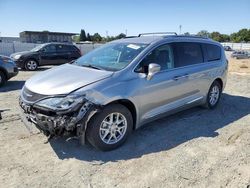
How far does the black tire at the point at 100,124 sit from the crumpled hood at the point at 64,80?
477 millimetres

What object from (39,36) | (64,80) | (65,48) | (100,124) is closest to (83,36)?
(39,36)

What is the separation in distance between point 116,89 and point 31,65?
11781 mm

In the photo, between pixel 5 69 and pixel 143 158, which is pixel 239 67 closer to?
pixel 5 69

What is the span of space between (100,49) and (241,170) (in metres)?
3.36

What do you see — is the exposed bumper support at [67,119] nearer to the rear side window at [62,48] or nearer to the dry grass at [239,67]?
the rear side window at [62,48]

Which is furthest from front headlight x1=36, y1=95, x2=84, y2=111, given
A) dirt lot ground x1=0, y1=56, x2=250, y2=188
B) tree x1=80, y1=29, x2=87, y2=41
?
tree x1=80, y1=29, x2=87, y2=41

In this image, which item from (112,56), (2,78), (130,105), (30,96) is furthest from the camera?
(2,78)

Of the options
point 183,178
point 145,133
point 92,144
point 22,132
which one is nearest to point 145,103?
point 145,133

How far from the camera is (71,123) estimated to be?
3.69 meters

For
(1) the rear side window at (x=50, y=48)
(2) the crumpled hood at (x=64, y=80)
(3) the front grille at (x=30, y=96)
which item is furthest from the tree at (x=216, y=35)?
(3) the front grille at (x=30, y=96)

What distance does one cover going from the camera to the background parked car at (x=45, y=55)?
1441 cm

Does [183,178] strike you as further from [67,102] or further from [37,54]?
[37,54]

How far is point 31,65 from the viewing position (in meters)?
14.7

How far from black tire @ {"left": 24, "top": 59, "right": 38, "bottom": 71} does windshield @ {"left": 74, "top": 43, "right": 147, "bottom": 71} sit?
10076mm
